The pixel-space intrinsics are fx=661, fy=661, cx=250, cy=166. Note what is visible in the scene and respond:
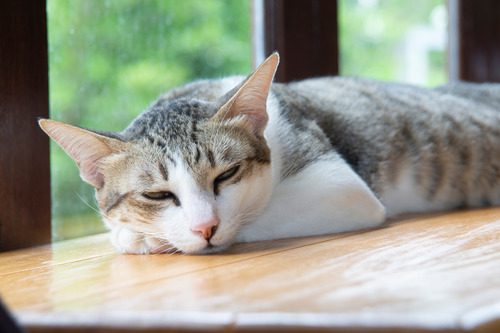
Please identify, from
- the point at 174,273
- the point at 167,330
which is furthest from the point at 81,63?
the point at 167,330

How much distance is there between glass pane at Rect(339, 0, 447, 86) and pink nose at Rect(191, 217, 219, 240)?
1.57 metres

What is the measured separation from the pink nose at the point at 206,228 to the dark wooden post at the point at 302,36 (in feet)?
4.02

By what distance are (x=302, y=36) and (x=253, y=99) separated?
104 cm

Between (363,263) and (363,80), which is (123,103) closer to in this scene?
(363,80)

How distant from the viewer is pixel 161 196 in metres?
1.59

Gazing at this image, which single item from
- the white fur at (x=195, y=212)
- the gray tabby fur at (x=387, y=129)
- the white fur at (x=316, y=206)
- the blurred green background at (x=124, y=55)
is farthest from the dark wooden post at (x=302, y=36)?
the white fur at (x=195, y=212)

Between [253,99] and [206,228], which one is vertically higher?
[253,99]

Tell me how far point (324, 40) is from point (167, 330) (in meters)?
1.98

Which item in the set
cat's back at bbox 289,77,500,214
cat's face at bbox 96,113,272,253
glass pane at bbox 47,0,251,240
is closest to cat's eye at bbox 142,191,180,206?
cat's face at bbox 96,113,272,253

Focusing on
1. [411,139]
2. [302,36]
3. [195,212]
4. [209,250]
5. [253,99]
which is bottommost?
[209,250]

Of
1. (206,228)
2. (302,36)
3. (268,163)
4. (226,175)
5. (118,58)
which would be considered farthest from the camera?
(302,36)

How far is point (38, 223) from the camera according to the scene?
6.23 feet

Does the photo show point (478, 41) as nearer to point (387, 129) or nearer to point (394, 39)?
point (394, 39)

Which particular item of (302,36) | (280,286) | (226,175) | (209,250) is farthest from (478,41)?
(280,286)
